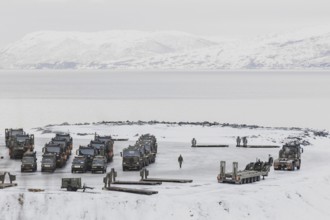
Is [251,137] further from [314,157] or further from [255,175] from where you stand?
[255,175]

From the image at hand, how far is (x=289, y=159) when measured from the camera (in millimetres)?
69688

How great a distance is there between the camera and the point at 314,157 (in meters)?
80.9

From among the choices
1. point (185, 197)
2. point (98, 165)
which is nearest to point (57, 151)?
point (98, 165)

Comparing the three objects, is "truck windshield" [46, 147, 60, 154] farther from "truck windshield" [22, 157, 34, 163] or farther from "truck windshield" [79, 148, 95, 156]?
"truck windshield" [22, 157, 34, 163]

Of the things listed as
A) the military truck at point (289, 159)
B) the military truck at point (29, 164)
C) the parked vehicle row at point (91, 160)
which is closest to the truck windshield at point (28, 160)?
the military truck at point (29, 164)

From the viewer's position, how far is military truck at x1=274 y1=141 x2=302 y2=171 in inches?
2692

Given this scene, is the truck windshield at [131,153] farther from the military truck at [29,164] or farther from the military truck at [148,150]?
the military truck at [29,164]

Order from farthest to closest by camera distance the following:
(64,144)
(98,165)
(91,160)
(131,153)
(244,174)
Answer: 1. (64,144)
2. (131,153)
3. (91,160)
4. (98,165)
5. (244,174)

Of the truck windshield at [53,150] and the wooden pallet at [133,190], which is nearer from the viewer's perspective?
the wooden pallet at [133,190]

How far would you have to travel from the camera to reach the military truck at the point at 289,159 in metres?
68.4

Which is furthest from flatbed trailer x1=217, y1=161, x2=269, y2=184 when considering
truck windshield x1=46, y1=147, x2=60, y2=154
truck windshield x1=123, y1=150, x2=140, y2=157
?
truck windshield x1=46, y1=147, x2=60, y2=154

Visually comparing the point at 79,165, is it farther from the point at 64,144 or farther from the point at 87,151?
the point at 64,144

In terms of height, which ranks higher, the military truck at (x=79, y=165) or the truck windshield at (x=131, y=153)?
the truck windshield at (x=131, y=153)

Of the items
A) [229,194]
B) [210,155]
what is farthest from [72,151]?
[229,194]
